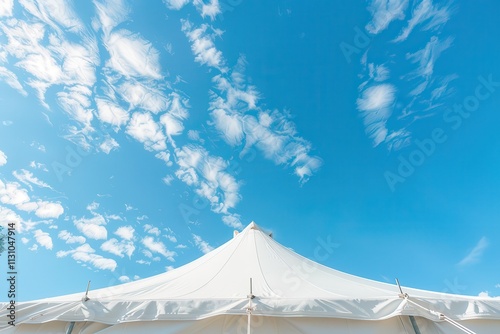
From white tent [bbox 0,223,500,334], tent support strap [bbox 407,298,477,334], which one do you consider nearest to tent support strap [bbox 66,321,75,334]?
white tent [bbox 0,223,500,334]

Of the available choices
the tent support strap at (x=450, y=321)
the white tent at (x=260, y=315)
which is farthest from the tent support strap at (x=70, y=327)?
the tent support strap at (x=450, y=321)

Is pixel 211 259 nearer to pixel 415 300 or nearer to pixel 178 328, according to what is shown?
pixel 178 328

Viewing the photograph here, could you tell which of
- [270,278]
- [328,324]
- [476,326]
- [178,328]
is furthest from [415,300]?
[178,328]

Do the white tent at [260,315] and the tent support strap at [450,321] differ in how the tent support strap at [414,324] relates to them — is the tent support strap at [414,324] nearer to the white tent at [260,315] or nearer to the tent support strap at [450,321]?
the white tent at [260,315]

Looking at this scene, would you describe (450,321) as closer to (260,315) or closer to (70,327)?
(260,315)

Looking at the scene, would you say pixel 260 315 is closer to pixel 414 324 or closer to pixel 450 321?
pixel 414 324

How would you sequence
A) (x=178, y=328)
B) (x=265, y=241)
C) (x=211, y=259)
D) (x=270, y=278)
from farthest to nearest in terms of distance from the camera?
(x=265, y=241)
(x=211, y=259)
(x=270, y=278)
(x=178, y=328)

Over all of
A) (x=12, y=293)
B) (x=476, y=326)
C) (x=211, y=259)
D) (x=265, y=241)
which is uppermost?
(x=265, y=241)

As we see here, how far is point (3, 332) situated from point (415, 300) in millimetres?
3558

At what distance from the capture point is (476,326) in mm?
2012

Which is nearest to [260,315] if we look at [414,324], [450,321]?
[414,324]

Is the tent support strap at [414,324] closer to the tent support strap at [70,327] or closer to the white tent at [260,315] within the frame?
the white tent at [260,315]

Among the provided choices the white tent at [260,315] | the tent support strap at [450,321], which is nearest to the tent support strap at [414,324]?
the white tent at [260,315]

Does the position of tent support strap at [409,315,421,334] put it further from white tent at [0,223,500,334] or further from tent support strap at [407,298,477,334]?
tent support strap at [407,298,477,334]
